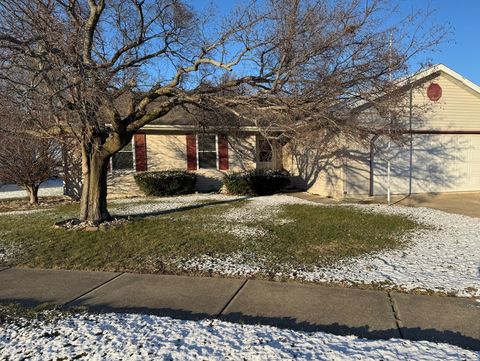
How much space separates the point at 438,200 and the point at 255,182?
6627 mm

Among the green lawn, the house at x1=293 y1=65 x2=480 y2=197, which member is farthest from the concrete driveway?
the green lawn

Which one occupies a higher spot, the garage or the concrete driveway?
the garage

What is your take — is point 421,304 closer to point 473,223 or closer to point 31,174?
point 473,223

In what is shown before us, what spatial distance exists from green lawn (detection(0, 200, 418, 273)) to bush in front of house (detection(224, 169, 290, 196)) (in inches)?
173

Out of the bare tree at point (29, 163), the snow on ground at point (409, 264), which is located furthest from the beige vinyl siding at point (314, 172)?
the bare tree at point (29, 163)

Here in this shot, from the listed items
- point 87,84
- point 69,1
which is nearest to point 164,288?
point 87,84

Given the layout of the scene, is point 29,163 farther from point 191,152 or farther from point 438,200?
point 438,200

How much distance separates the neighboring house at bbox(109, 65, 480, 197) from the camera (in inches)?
519

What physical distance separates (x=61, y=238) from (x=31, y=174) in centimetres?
803

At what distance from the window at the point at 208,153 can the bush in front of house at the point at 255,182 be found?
120 centimetres

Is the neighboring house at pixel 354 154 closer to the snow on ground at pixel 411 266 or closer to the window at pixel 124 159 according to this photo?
the window at pixel 124 159

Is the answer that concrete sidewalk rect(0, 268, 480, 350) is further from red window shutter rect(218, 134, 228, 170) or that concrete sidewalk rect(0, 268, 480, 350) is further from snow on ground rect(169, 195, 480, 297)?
red window shutter rect(218, 134, 228, 170)

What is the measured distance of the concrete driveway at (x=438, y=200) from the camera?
35.6 feet

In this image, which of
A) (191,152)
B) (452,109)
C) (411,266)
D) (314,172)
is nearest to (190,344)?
(411,266)
